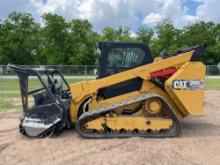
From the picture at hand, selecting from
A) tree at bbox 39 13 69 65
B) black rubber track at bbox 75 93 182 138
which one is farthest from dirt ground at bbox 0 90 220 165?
tree at bbox 39 13 69 65

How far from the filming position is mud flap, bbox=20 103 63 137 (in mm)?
8938

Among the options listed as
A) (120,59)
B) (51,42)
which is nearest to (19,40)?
(51,42)

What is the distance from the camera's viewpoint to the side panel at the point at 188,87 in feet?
29.5

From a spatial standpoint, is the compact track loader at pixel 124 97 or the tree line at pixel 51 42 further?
the tree line at pixel 51 42

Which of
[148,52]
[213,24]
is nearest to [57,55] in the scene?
[213,24]

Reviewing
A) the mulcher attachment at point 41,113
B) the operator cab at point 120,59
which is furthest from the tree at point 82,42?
the mulcher attachment at point 41,113

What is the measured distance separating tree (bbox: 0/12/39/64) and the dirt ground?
154 feet

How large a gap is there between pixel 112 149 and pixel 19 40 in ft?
165

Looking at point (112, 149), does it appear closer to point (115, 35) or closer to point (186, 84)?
point (186, 84)

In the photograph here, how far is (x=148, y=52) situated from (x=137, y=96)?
37.9 inches

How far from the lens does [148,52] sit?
9.48 m

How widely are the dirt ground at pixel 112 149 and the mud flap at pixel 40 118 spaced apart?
0.24 m

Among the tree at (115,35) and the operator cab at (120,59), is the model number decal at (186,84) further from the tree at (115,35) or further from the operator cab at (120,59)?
the tree at (115,35)

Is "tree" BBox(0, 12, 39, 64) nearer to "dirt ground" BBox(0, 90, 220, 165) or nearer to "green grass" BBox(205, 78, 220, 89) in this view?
"green grass" BBox(205, 78, 220, 89)
